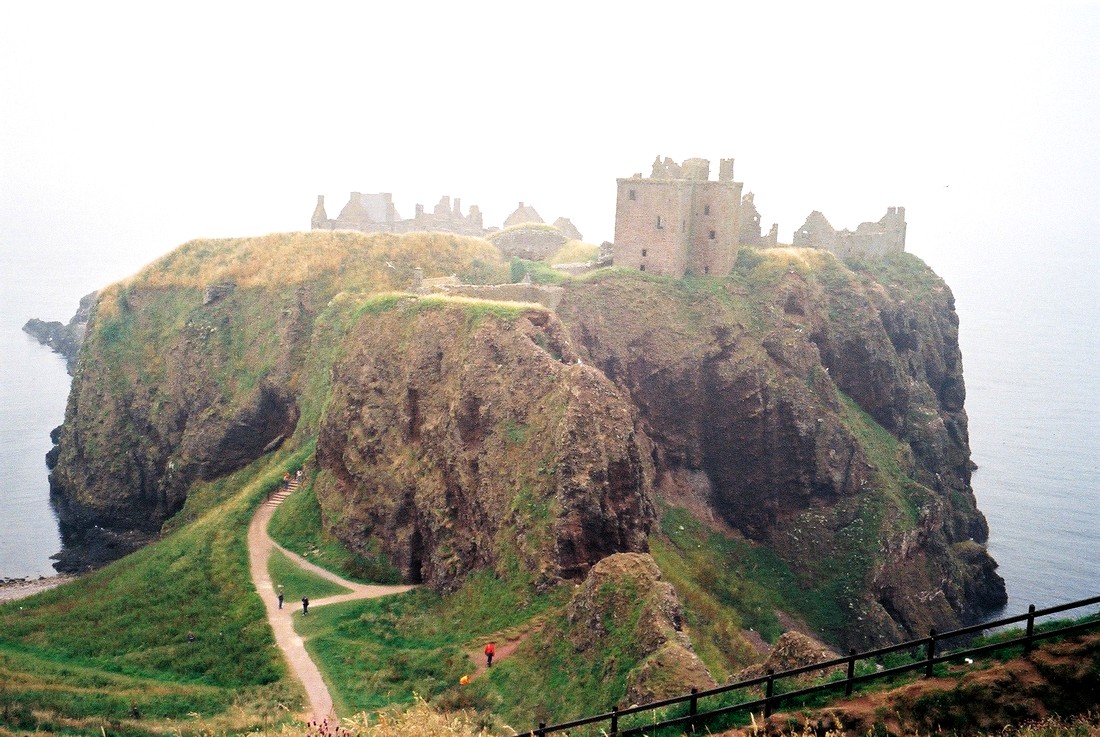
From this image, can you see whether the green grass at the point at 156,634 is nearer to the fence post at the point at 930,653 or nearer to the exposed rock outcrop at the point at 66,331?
the fence post at the point at 930,653

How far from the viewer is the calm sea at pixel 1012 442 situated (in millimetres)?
66125

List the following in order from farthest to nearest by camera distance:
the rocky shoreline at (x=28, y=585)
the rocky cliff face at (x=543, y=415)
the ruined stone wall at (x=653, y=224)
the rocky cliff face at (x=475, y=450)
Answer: the ruined stone wall at (x=653, y=224)
the rocky shoreline at (x=28, y=585)
the rocky cliff face at (x=543, y=415)
the rocky cliff face at (x=475, y=450)

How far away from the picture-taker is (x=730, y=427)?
201 feet

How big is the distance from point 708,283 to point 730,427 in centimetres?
1051

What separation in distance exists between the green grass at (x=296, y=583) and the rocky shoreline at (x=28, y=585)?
15.1 m

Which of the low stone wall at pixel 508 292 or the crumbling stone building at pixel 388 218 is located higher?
the crumbling stone building at pixel 388 218

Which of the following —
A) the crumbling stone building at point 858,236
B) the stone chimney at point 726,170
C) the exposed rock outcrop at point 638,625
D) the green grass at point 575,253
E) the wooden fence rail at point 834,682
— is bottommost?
the exposed rock outcrop at point 638,625

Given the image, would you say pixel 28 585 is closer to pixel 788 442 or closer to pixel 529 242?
pixel 788 442

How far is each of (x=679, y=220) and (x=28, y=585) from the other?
146 feet

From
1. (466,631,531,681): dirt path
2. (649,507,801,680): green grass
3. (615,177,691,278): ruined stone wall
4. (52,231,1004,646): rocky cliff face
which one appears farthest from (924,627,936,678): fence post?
(615,177,691,278): ruined stone wall

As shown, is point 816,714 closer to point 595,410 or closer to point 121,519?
point 595,410

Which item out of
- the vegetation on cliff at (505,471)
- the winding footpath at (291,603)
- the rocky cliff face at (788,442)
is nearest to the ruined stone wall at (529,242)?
the vegetation on cliff at (505,471)

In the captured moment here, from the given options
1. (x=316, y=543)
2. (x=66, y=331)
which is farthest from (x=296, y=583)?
(x=66, y=331)

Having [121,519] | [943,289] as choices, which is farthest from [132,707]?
[943,289]
